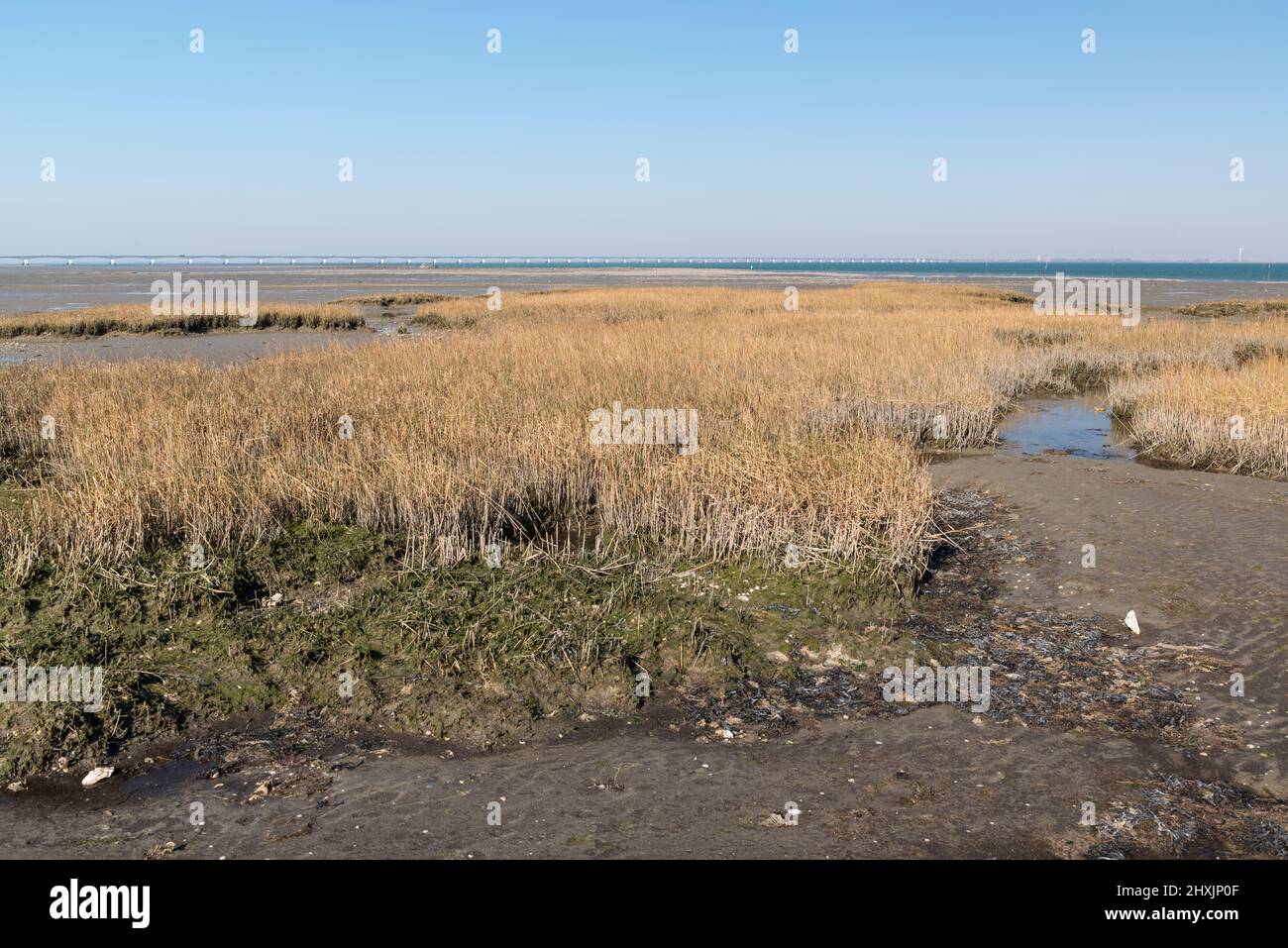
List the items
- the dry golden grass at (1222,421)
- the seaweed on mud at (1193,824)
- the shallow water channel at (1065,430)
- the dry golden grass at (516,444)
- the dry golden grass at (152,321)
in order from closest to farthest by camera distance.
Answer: the seaweed on mud at (1193,824), the dry golden grass at (516,444), the dry golden grass at (1222,421), the shallow water channel at (1065,430), the dry golden grass at (152,321)

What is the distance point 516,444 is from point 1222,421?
411 inches

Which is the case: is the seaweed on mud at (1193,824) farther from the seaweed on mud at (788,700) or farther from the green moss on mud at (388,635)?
the green moss on mud at (388,635)

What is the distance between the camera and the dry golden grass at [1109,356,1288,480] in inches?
500

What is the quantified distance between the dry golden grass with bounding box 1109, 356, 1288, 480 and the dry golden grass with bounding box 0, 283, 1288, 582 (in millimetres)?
2538

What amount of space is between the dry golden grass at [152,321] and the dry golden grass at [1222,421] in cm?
2724

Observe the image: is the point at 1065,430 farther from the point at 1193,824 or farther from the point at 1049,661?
the point at 1193,824

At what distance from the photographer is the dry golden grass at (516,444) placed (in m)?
8.52

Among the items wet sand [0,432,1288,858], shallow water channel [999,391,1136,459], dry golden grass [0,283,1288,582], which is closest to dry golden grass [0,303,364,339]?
dry golden grass [0,283,1288,582]

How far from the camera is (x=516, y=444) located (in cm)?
1092

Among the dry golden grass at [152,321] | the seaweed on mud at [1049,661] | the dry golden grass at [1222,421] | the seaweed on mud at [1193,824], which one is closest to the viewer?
the seaweed on mud at [1193,824]

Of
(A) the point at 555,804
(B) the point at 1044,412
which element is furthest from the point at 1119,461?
(A) the point at 555,804

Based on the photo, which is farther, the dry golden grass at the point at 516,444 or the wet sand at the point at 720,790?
the dry golden grass at the point at 516,444

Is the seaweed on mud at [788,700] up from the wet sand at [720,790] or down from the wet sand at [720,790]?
up

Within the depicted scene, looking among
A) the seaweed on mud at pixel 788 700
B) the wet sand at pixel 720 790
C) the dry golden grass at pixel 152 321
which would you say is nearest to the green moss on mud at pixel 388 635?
the seaweed on mud at pixel 788 700
